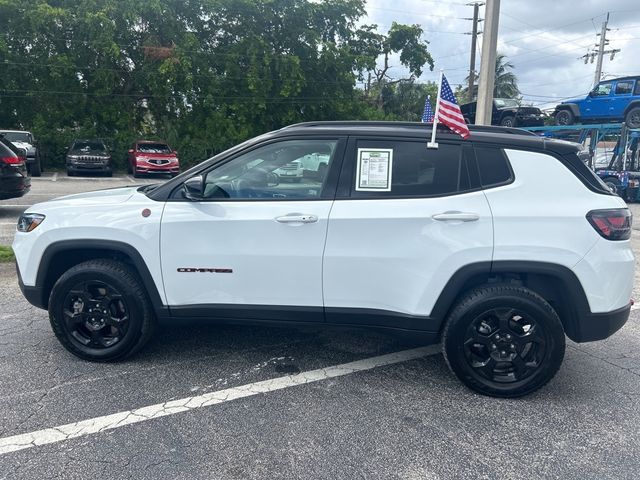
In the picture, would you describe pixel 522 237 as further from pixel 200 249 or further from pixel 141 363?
pixel 141 363

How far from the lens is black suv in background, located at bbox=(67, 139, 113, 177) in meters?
19.8

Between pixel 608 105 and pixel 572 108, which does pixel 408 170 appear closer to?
pixel 608 105

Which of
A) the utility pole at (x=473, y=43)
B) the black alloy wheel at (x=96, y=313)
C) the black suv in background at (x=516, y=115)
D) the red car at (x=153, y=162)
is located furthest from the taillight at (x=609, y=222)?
the utility pole at (x=473, y=43)

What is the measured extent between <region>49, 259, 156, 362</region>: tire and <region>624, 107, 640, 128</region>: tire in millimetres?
17647

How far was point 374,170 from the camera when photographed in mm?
3328

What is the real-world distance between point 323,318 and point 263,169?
1.12 metres

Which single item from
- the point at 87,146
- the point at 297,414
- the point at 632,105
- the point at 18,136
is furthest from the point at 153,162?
the point at 297,414

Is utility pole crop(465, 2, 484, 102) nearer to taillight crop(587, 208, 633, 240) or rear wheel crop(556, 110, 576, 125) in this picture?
rear wheel crop(556, 110, 576, 125)

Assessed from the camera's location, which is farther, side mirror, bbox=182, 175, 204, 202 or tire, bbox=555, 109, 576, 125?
tire, bbox=555, 109, 576, 125

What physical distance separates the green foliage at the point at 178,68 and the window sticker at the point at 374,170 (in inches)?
928

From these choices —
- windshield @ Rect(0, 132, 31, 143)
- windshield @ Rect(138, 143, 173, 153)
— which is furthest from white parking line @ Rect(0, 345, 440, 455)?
windshield @ Rect(0, 132, 31, 143)

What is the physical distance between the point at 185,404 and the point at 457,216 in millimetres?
2091

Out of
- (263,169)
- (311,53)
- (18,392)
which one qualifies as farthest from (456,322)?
(311,53)

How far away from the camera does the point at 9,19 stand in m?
22.8
